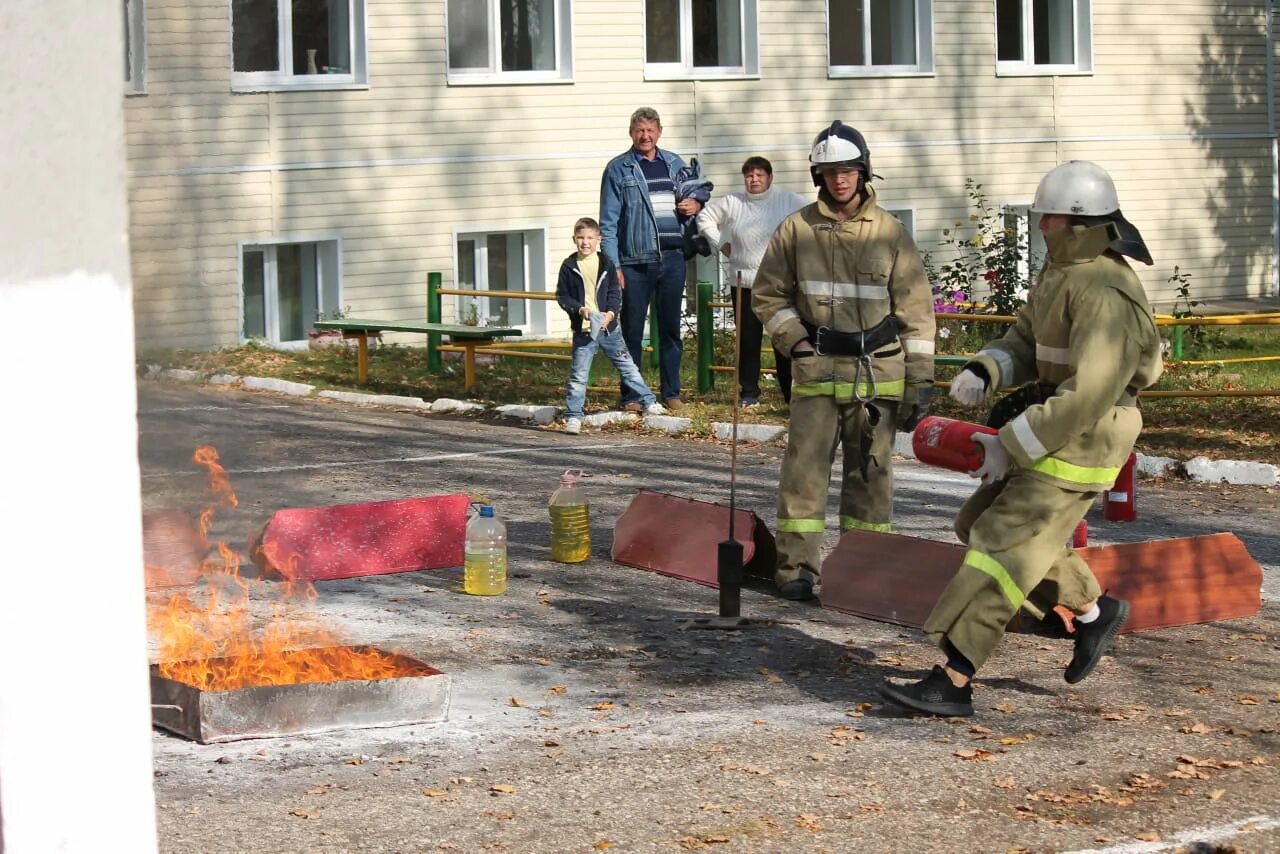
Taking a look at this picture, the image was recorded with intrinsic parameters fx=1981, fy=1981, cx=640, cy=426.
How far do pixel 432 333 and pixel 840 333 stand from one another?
935cm

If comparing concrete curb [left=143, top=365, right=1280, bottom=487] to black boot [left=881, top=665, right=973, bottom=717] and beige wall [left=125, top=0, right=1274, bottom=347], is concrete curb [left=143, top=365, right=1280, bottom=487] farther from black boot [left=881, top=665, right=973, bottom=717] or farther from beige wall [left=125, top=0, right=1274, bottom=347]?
black boot [left=881, top=665, right=973, bottom=717]

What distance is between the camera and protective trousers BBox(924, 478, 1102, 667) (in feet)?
22.9

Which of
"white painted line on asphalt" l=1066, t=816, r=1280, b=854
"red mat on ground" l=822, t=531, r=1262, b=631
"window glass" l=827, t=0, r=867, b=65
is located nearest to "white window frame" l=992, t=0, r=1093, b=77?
"window glass" l=827, t=0, r=867, b=65

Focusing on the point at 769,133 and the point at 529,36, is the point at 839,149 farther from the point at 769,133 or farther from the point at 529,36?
the point at 769,133

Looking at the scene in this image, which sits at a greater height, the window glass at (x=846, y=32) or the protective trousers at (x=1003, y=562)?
the window glass at (x=846, y=32)

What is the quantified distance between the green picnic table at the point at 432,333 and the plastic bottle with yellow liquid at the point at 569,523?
659 centimetres

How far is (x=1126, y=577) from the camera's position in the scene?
8.44 metres

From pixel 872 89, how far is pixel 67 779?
2098cm

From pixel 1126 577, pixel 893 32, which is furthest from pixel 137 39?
pixel 893 32

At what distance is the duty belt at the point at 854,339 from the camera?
29.5 ft

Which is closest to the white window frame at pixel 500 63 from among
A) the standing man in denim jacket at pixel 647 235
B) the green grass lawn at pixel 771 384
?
the green grass lawn at pixel 771 384

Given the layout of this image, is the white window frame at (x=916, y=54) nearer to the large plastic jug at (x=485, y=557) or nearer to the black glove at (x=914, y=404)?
the black glove at (x=914, y=404)

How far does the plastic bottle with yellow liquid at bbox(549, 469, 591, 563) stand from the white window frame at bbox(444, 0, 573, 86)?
Answer: 1222 cm

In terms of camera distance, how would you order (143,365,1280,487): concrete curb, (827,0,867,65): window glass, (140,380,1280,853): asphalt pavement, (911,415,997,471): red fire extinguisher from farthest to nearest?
(827,0,867,65): window glass
(143,365,1280,487): concrete curb
(911,415,997,471): red fire extinguisher
(140,380,1280,853): asphalt pavement
